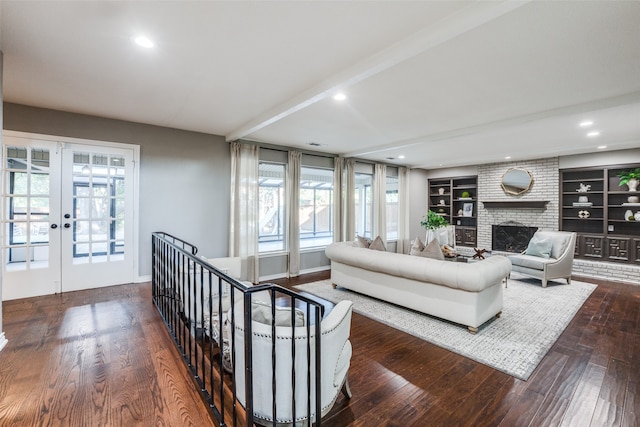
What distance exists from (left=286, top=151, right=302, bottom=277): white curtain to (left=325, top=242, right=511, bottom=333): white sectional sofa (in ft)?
5.59

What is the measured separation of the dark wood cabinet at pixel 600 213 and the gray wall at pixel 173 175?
7319 millimetres

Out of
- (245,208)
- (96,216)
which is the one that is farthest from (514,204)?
(96,216)

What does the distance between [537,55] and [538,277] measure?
3.99 metres

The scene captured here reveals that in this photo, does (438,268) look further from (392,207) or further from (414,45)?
(392,207)

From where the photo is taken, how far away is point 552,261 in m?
4.81

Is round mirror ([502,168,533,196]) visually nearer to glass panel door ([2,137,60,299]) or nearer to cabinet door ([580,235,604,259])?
cabinet door ([580,235,604,259])

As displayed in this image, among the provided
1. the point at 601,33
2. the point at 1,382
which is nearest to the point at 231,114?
the point at 1,382

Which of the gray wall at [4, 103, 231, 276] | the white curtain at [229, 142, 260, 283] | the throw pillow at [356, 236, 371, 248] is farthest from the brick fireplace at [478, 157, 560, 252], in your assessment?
the gray wall at [4, 103, 231, 276]

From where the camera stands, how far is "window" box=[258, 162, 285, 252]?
569 centimetres

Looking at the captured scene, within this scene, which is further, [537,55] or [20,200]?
[20,200]

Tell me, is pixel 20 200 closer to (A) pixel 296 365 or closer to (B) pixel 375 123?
(A) pixel 296 365

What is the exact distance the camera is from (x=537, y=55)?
227cm

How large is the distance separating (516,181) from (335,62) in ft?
21.3

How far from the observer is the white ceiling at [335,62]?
1.82 m
